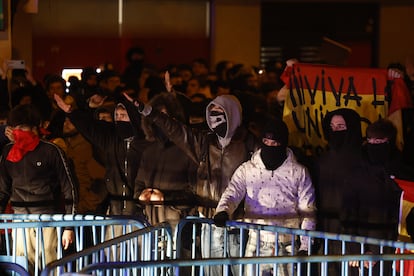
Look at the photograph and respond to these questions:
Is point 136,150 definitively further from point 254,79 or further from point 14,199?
point 254,79

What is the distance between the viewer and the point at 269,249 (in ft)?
32.2

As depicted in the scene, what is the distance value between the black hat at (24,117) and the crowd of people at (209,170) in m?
0.01

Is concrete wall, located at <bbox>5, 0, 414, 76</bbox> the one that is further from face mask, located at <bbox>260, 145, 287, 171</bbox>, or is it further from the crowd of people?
face mask, located at <bbox>260, 145, 287, 171</bbox>

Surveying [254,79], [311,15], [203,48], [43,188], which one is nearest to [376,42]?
[311,15]

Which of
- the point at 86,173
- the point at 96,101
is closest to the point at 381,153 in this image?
the point at 86,173

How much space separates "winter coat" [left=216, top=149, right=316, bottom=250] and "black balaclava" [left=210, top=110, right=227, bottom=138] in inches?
27.8

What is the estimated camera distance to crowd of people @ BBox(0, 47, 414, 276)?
10609 mm

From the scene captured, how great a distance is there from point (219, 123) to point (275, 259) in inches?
156

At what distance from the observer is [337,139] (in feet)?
36.9

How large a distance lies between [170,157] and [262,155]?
1.41m

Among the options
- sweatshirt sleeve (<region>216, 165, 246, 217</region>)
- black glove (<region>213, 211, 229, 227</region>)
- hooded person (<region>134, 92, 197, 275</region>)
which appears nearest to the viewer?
black glove (<region>213, 211, 229, 227</region>)

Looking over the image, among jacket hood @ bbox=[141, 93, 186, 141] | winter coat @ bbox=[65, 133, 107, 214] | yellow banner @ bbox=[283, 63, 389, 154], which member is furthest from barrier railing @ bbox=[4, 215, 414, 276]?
winter coat @ bbox=[65, 133, 107, 214]

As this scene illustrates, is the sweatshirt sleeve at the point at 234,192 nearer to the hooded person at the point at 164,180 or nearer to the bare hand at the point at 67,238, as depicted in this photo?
the hooded person at the point at 164,180

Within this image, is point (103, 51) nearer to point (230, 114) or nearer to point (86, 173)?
point (86, 173)
